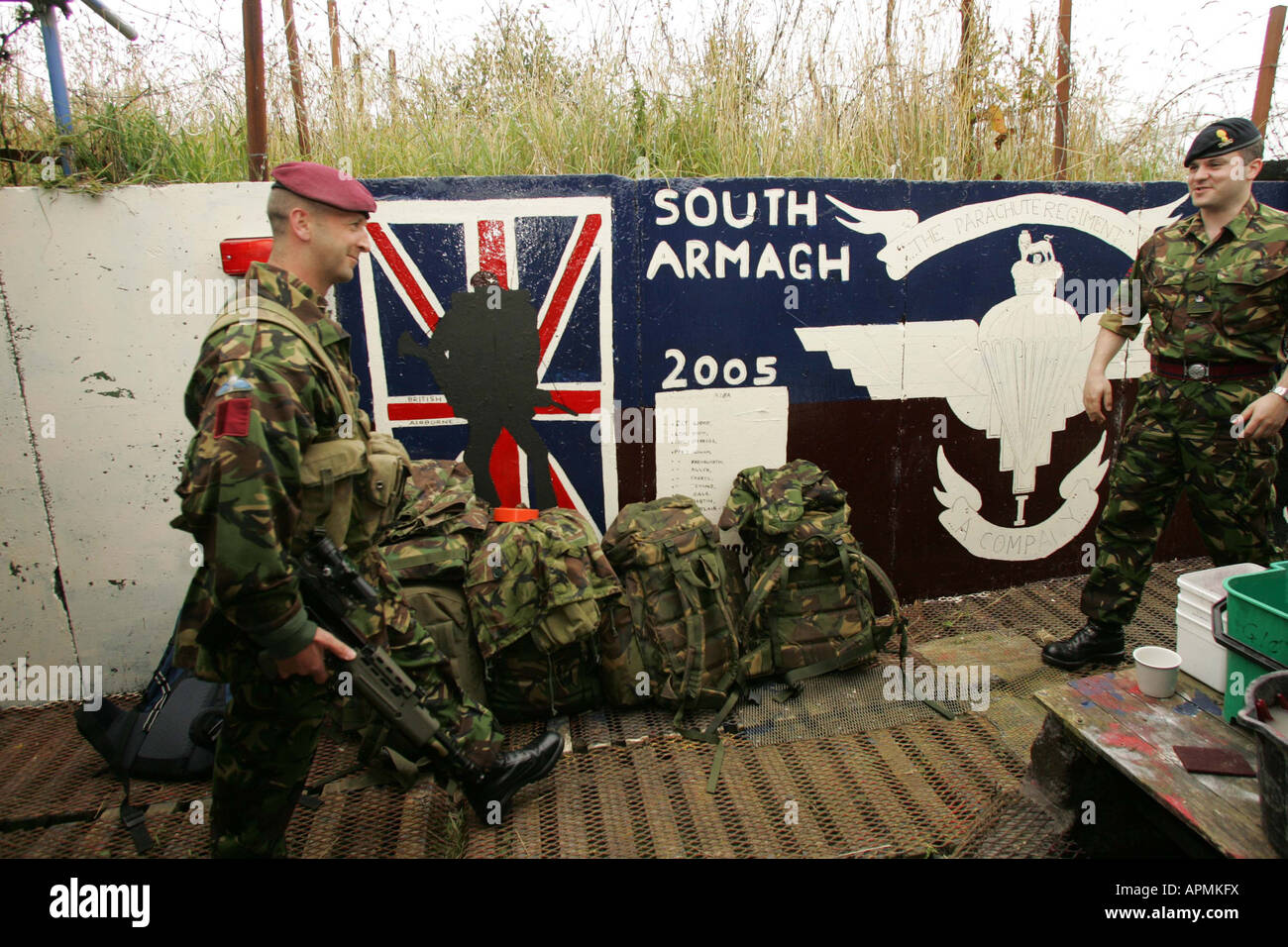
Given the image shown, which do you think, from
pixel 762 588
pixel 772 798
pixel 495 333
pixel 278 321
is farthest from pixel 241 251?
pixel 772 798

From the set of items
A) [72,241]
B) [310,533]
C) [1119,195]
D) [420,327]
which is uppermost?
[1119,195]

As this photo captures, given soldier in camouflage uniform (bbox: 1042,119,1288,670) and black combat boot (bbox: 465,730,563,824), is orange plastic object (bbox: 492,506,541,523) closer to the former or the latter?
black combat boot (bbox: 465,730,563,824)

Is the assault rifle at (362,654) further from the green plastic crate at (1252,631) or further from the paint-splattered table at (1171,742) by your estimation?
the green plastic crate at (1252,631)

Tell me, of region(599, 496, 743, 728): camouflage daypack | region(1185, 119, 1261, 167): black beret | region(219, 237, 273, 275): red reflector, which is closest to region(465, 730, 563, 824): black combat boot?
region(599, 496, 743, 728): camouflage daypack

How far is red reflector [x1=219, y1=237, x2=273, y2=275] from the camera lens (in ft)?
9.90

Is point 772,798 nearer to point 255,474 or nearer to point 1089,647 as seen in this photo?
point 1089,647

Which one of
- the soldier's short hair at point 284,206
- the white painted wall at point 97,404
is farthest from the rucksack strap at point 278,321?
the white painted wall at point 97,404

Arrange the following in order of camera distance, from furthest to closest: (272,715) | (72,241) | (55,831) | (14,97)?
(14,97) < (72,241) < (55,831) < (272,715)

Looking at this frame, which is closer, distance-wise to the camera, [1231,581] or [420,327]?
[1231,581]

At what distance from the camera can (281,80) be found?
4.07m

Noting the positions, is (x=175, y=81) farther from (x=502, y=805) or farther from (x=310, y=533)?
(x=502, y=805)

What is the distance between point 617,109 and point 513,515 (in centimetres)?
213
